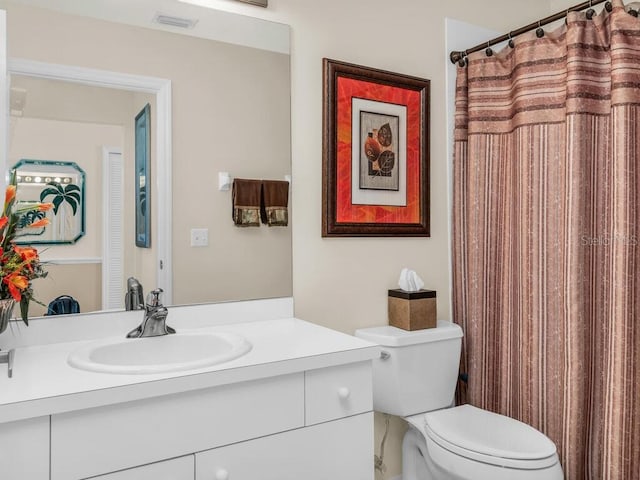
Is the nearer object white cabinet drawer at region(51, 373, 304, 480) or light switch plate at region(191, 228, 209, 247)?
white cabinet drawer at region(51, 373, 304, 480)

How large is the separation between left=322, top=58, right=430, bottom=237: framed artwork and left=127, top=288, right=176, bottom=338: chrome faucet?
2.32ft

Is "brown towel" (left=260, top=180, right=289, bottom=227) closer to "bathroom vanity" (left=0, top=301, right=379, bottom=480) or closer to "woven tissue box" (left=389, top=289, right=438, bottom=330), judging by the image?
"bathroom vanity" (left=0, top=301, right=379, bottom=480)

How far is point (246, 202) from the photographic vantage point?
5.84 ft

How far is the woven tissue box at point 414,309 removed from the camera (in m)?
1.97

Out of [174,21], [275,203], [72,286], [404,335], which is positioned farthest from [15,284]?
[404,335]

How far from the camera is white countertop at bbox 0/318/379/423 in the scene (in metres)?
0.99

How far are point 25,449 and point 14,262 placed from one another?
50 cm

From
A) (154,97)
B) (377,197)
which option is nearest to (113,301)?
(154,97)

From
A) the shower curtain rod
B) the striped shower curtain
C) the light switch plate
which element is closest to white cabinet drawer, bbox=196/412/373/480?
the light switch plate

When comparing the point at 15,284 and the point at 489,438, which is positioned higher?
the point at 15,284

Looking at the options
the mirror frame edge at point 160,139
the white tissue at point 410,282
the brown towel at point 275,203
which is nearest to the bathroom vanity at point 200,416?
the mirror frame edge at point 160,139

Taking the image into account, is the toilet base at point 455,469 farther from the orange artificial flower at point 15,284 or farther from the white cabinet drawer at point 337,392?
the orange artificial flower at point 15,284

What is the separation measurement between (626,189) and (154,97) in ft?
5.36

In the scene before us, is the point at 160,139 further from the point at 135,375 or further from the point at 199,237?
the point at 135,375
